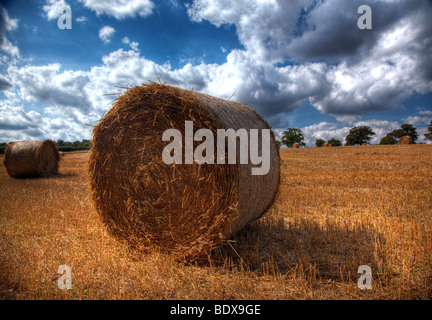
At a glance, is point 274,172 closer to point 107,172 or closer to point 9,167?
point 107,172

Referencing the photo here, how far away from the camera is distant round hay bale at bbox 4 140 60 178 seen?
36.9 ft

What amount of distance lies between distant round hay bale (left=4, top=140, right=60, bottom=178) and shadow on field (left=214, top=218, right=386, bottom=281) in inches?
418

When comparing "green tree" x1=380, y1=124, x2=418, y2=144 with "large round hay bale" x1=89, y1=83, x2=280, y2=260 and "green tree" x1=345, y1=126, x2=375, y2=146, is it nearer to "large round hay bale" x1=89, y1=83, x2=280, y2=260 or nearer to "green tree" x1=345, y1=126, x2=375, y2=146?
"green tree" x1=345, y1=126, x2=375, y2=146

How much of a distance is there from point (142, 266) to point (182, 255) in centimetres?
49

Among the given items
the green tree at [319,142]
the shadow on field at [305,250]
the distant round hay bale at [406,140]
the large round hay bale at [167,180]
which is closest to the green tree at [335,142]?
the green tree at [319,142]

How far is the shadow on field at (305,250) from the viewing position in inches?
122

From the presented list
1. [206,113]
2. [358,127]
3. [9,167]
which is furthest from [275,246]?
[358,127]

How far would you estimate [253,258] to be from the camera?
3.31 metres

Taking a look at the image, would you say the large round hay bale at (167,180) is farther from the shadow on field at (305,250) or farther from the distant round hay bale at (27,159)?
the distant round hay bale at (27,159)

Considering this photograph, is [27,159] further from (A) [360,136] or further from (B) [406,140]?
(A) [360,136]

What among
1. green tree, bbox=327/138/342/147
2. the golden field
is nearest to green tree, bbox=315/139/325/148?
green tree, bbox=327/138/342/147

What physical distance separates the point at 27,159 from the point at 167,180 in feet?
34.4

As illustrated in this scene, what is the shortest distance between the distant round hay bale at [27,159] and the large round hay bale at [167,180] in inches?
361

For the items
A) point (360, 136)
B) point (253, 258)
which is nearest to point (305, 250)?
point (253, 258)
